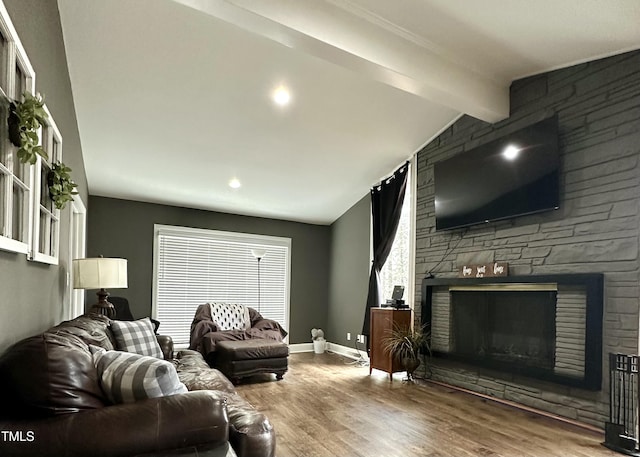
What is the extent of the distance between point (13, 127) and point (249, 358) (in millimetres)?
3656

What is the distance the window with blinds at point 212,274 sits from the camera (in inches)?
252

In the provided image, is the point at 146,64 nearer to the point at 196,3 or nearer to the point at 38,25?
the point at 196,3

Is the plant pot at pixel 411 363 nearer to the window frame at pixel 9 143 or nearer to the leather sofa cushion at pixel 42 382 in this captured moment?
the leather sofa cushion at pixel 42 382

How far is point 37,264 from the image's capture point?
2.16m

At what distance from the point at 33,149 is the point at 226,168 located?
3761 millimetres

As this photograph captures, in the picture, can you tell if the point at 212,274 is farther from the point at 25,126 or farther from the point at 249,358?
the point at 25,126

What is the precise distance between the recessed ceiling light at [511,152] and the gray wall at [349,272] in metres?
2.66

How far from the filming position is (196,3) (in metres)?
2.60

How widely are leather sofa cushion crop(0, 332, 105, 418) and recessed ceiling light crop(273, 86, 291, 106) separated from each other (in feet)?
9.93

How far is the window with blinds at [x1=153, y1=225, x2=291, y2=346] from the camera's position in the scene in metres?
6.40

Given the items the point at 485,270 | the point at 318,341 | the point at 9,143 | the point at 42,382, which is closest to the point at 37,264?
the point at 9,143

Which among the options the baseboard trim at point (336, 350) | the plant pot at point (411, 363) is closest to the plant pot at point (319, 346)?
the baseboard trim at point (336, 350)

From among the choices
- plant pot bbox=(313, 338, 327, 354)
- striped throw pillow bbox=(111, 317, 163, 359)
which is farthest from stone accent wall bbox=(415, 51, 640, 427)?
striped throw pillow bbox=(111, 317, 163, 359)

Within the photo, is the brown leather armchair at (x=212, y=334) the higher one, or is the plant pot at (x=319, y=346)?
the brown leather armchair at (x=212, y=334)
